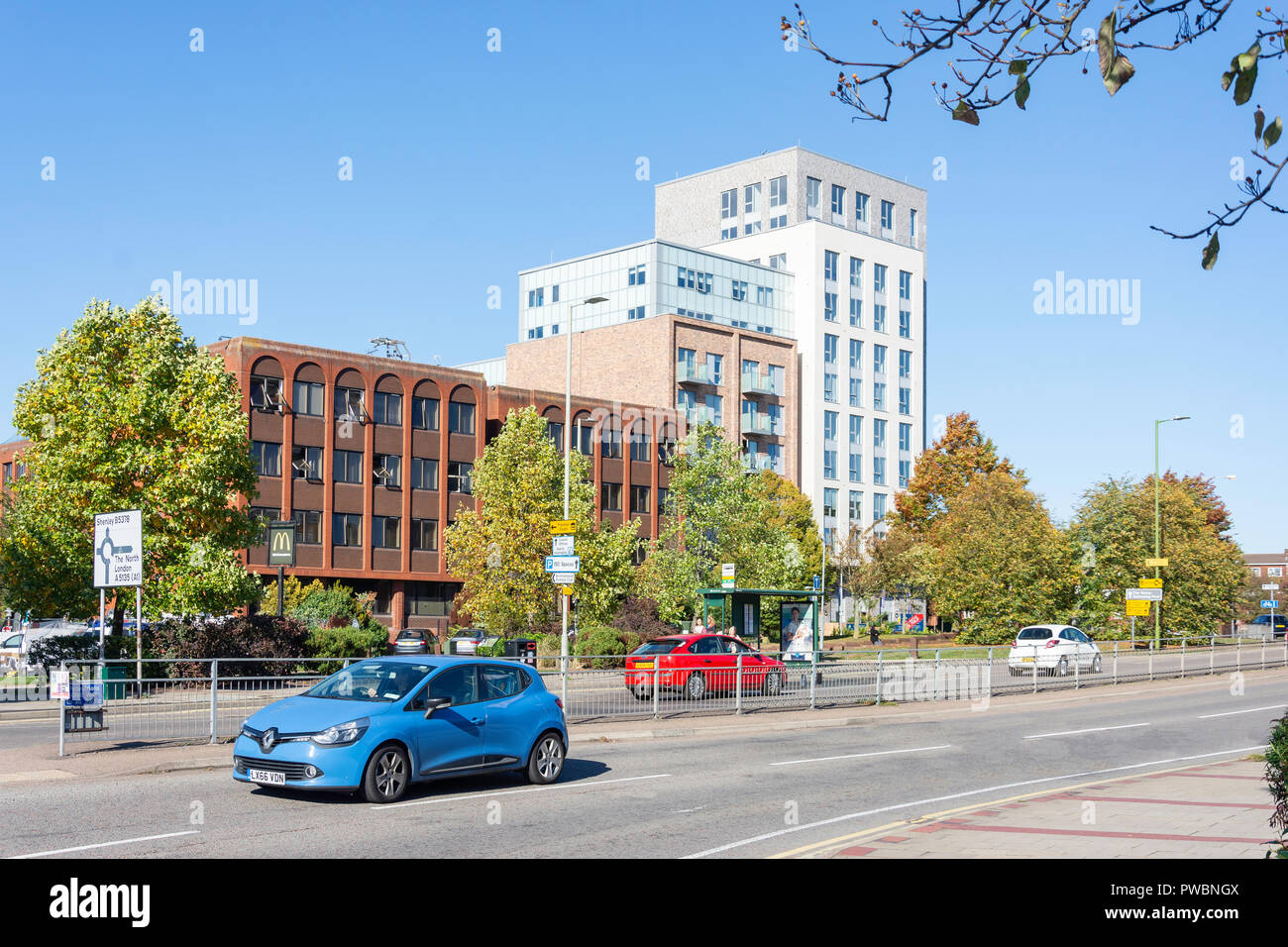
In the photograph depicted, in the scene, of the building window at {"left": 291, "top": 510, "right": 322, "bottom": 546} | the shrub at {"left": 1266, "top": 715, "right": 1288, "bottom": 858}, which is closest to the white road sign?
the shrub at {"left": 1266, "top": 715, "right": 1288, "bottom": 858}

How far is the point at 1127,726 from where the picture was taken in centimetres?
2511

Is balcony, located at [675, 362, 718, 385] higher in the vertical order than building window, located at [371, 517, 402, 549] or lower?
higher

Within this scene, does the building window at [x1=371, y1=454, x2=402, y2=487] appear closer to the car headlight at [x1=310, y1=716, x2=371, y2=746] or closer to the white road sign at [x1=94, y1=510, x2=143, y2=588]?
the white road sign at [x1=94, y1=510, x2=143, y2=588]

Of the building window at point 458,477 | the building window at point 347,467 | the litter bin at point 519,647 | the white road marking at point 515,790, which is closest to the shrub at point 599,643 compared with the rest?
the litter bin at point 519,647

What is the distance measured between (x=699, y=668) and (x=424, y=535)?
43.5 metres

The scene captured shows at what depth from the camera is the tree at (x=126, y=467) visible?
101 ft

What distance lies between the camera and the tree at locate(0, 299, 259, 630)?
1216 inches

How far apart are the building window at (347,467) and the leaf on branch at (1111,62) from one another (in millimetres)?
61785

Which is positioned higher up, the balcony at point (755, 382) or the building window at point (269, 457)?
the balcony at point (755, 382)

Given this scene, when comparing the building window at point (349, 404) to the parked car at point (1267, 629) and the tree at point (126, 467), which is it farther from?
the parked car at point (1267, 629)

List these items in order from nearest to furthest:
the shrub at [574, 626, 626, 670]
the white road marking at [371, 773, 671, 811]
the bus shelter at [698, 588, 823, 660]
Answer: the white road marking at [371, 773, 671, 811], the bus shelter at [698, 588, 823, 660], the shrub at [574, 626, 626, 670]

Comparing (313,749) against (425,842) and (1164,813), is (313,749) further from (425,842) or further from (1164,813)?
(1164,813)

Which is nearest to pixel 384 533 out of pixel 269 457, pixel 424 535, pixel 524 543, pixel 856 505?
pixel 424 535
